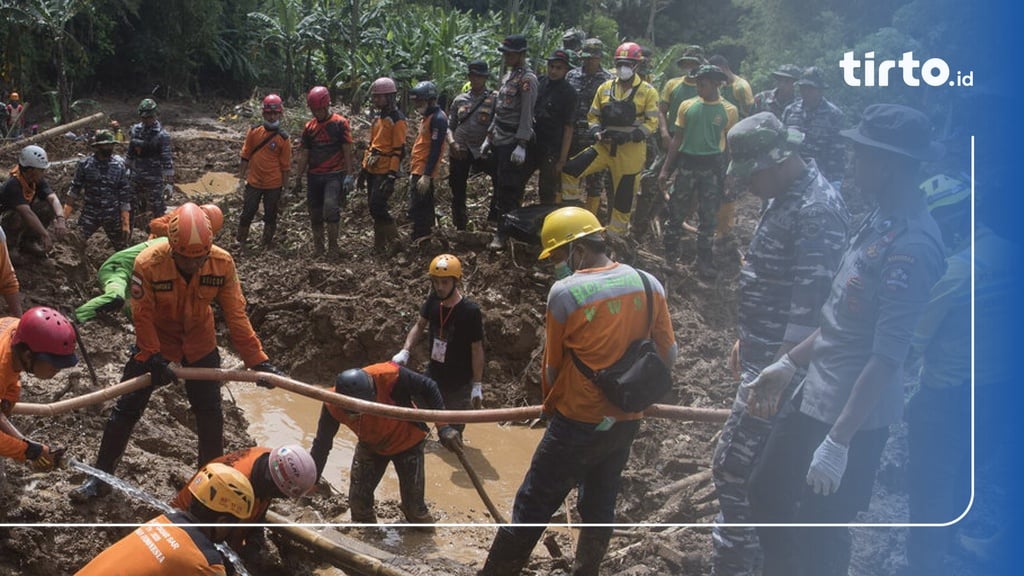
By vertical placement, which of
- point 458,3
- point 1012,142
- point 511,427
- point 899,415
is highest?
point 458,3

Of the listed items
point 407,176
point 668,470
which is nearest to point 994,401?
point 668,470

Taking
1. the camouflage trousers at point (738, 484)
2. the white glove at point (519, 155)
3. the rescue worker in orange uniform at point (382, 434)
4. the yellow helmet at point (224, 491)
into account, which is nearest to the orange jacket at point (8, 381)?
the yellow helmet at point (224, 491)

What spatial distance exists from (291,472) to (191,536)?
1.76ft

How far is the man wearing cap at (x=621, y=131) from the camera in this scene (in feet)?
26.4

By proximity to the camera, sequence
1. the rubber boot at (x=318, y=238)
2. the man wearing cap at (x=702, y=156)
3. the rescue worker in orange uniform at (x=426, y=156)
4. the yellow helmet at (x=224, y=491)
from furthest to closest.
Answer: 1. the rubber boot at (x=318, y=238)
2. the rescue worker in orange uniform at (x=426, y=156)
3. the man wearing cap at (x=702, y=156)
4. the yellow helmet at (x=224, y=491)

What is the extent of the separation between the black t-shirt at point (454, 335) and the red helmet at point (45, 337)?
8.58 ft

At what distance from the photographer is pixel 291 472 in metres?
4.07

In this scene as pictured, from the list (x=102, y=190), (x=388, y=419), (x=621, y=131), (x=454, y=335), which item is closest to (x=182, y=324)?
(x=388, y=419)

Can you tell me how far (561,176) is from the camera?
8.57 meters

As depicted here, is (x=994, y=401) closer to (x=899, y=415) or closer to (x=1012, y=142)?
(x=899, y=415)

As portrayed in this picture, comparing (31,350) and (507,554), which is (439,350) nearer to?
(507,554)

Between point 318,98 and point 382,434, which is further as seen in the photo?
point 318,98

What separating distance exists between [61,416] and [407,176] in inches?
236

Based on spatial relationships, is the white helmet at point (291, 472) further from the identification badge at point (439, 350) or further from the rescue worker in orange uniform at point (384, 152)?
the rescue worker in orange uniform at point (384, 152)
